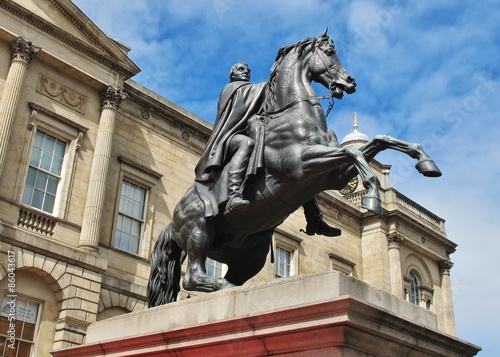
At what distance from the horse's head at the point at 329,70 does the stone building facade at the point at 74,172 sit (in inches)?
484

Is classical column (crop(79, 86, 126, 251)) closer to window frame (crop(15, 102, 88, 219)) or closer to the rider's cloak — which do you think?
window frame (crop(15, 102, 88, 219))

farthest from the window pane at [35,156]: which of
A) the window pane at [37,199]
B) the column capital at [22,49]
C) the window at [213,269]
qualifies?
the window at [213,269]

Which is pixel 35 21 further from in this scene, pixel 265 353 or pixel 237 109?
pixel 265 353

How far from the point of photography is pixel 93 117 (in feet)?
65.9

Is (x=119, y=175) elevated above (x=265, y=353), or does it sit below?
above

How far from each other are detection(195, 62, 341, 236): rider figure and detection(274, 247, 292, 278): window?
2040cm

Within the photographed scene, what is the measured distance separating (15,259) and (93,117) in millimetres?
5722

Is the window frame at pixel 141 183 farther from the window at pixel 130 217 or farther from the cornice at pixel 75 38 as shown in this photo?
the cornice at pixel 75 38

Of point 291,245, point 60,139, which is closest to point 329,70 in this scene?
point 60,139

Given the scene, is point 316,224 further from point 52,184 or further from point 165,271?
point 52,184

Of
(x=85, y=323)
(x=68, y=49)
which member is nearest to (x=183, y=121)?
(x=68, y=49)

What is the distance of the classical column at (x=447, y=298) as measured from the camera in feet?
114

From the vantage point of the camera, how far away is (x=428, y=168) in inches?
208

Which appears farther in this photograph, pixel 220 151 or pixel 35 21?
pixel 35 21
